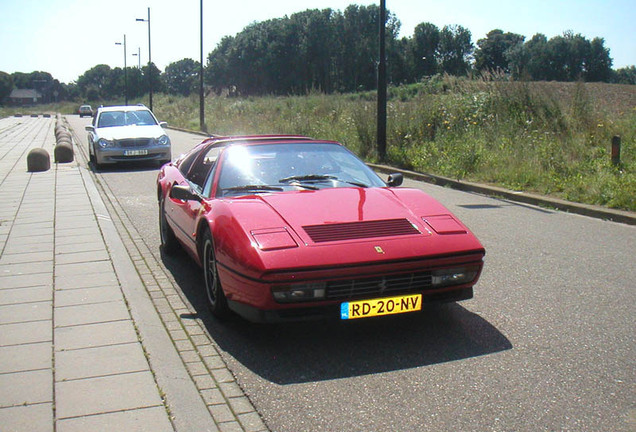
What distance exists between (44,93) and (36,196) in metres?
176

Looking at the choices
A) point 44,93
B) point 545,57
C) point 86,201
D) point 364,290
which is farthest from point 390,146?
point 44,93

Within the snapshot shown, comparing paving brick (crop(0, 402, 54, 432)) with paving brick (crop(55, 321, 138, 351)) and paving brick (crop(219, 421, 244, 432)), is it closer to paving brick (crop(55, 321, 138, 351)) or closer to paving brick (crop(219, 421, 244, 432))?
paving brick (crop(219, 421, 244, 432))

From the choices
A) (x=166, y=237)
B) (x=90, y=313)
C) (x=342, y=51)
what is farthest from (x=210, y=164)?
(x=342, y=51)

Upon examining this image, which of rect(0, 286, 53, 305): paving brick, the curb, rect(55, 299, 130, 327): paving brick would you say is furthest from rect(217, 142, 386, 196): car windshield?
the curb

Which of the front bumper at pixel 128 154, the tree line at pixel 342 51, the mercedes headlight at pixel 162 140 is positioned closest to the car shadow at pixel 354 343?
the front bumper at pixel 128 154

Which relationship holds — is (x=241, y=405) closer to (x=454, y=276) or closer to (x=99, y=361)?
(x=99, y=361)

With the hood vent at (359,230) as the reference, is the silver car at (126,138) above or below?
above

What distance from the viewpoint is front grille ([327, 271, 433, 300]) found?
169 inches

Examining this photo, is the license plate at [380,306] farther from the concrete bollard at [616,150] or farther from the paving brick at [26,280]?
the concrete bollard at [616,150]

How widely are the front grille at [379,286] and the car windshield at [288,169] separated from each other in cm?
131

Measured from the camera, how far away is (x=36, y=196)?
11961mm

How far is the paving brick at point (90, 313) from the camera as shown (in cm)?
502

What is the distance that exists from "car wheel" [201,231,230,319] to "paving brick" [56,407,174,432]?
1515 millimetres

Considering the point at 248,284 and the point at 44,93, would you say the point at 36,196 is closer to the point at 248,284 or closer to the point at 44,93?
the point at 248,284
